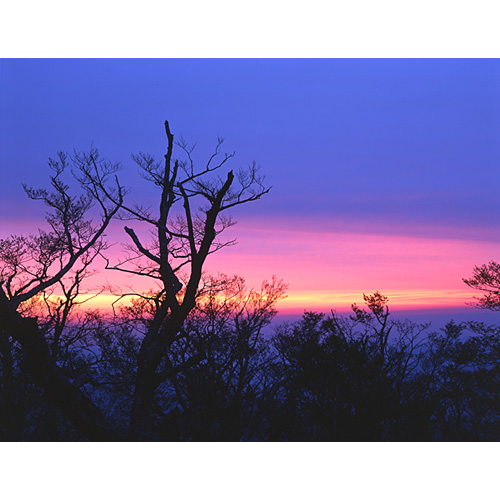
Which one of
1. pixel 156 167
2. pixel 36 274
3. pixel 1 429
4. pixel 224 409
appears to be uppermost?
pixel 156 167

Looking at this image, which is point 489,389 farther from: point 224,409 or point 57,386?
point 57,386

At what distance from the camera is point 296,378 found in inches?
749

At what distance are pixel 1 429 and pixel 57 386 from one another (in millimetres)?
7553

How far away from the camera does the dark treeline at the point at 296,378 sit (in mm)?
16031

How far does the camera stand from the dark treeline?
52.6 ft

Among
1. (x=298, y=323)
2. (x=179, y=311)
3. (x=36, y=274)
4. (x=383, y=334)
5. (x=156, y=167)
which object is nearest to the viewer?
(x=179, y=311)

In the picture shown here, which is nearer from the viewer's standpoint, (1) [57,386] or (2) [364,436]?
(1) [57,386]

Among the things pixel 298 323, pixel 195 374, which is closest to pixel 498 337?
pixel 298 323

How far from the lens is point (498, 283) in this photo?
1734 centimetres

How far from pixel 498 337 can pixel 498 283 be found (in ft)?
5.77

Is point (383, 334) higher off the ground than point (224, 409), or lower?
higher

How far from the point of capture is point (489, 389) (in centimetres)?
1777

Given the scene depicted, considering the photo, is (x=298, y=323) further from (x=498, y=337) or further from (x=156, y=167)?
(x=156, y=167)

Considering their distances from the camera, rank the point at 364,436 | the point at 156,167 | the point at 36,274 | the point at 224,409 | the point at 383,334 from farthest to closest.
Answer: the point at 383,334, the point at 364,436, the point at 224,409, the point at 36,274, the point at 156,167
